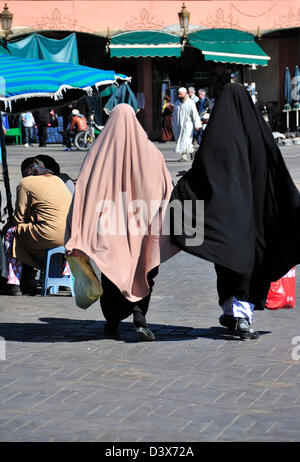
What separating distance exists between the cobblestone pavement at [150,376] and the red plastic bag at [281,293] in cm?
21

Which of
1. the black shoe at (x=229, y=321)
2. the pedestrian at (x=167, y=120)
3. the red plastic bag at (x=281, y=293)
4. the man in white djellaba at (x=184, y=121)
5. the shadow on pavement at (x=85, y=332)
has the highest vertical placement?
the red plastic bag at (x=281, y=293)

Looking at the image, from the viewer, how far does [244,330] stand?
6953 mm

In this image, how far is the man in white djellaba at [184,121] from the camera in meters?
22.6

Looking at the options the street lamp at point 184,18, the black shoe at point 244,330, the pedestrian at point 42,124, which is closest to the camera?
the black shoe at point 244,330

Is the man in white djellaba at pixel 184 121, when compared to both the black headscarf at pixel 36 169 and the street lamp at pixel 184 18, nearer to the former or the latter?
the street lamp at pixel 184 18

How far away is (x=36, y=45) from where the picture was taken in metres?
30.7

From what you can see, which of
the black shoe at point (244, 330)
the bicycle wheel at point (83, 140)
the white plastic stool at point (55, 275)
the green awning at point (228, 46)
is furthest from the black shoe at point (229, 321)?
the green awning at point (228, 46)

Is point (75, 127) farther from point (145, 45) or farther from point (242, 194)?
point (242, 194)

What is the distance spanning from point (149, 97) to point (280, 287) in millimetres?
25022

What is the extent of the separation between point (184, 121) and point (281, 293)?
1566cm

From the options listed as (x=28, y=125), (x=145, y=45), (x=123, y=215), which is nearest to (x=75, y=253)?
(x=123, y=215)

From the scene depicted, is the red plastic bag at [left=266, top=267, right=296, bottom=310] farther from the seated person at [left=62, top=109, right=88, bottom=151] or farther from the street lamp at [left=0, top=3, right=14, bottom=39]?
the street lamp at [left=0, top=3, right=14, bottom=39]

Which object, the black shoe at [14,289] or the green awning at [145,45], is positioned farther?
the green awning at [145,45]

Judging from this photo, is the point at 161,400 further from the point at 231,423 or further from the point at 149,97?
the point at 149,97
